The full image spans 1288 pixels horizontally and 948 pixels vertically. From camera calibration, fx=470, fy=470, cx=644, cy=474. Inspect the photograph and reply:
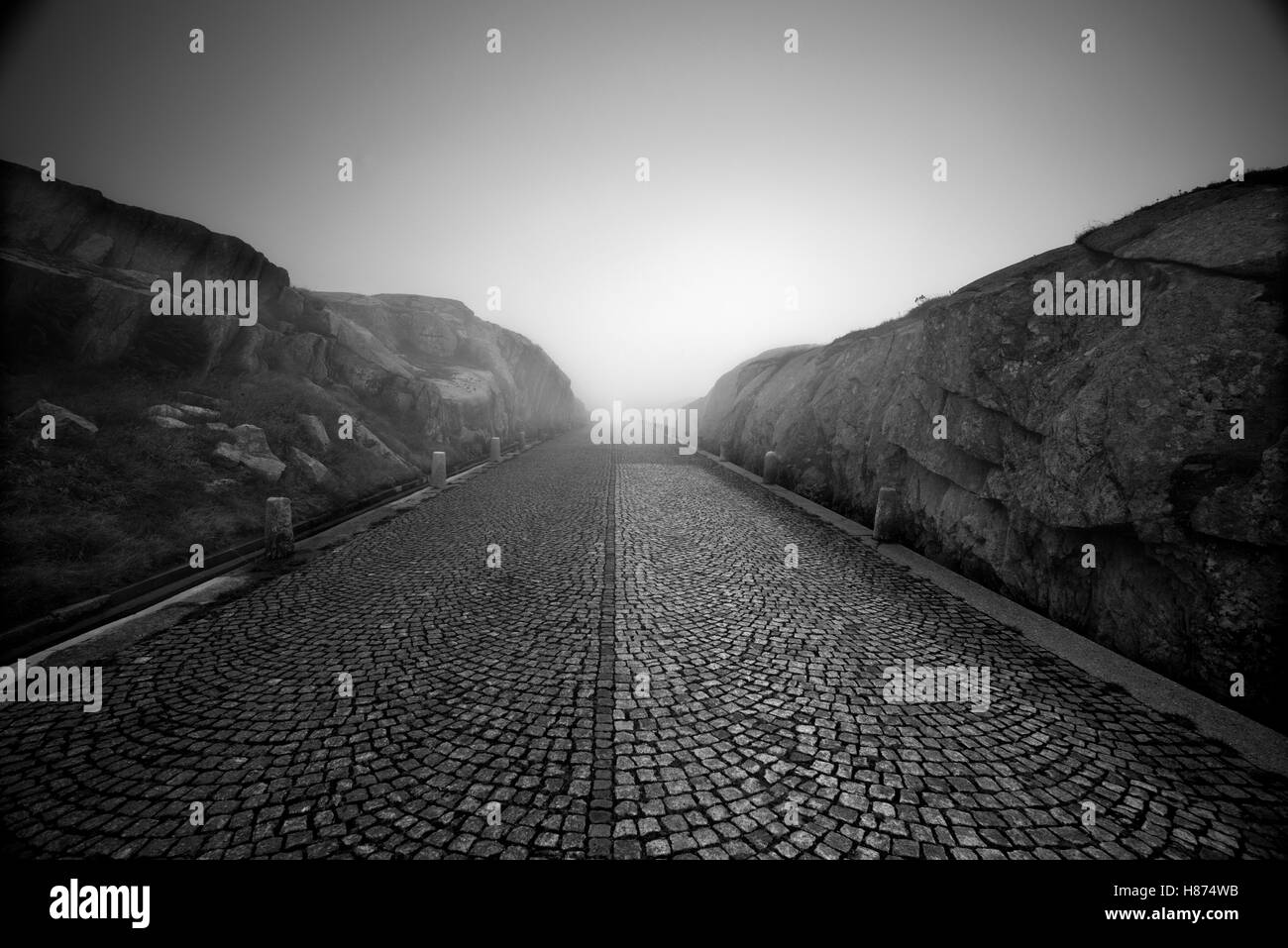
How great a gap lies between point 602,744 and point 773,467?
44.4 feet

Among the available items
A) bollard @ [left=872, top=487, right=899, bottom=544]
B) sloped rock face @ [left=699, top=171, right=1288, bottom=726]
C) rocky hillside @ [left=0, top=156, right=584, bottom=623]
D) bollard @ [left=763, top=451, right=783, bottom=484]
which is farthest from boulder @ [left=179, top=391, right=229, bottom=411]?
sloped rock face @ [left=699, top=171, right=1288, bottom=726]

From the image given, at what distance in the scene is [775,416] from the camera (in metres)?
18.2

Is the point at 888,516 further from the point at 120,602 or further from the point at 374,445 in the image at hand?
the point at 374,445

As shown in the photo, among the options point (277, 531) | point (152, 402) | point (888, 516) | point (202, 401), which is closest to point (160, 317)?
point (202, 401)

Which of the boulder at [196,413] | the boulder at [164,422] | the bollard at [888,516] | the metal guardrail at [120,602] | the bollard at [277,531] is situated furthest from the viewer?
the boulder at [196,413]

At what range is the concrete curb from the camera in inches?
136

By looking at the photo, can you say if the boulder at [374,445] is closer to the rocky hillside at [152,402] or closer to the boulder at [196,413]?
the rocky hillside at [152,402]

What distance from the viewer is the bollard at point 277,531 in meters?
7.66

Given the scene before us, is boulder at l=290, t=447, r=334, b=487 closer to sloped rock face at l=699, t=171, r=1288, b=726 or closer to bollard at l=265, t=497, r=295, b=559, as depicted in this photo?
bollard at l=265, t=497, r=295, b=559

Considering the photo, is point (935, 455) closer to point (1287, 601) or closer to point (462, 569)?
point (1287, 601)

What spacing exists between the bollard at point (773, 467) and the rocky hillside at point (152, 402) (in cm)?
1163

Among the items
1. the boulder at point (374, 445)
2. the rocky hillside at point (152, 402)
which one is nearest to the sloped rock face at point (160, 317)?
the rocky hillside at point (152, 402)
